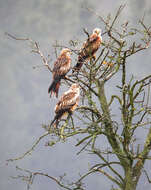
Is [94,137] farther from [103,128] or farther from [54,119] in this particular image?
[54,119]

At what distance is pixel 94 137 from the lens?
5992mm

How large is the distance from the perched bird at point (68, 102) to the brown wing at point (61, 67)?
55cm

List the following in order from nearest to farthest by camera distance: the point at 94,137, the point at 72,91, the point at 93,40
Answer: the point at 94,137
the point at 72,91
the point at 93,40

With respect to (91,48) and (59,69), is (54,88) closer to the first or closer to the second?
(59,69)

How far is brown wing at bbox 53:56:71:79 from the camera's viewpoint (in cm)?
772

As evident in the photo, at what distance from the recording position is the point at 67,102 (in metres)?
7.16

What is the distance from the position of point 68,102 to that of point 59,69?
1.12 metres

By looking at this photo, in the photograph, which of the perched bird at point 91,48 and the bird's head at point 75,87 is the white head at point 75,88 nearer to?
the bird's head at point 75,87

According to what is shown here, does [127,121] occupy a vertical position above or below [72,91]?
below

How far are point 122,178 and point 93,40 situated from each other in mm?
4123

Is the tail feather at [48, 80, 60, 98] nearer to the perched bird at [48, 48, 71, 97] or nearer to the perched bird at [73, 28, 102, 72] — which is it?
the perched bird at [48, 48, 71, 97]

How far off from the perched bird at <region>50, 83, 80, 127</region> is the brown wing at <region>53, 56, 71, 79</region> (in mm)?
553

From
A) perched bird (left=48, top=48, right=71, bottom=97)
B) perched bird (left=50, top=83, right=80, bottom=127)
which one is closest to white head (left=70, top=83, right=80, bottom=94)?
perched bird (left=50, top=83, right=80, bottom=127)

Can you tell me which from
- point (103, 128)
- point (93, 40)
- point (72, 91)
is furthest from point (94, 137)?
point (93, 40)
